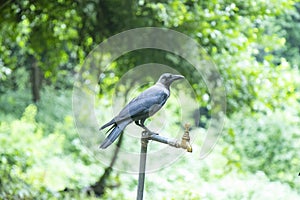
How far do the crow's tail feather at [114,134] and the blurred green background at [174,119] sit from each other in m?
1.07

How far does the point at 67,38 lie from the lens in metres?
2.88

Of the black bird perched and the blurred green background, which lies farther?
the blurred green background

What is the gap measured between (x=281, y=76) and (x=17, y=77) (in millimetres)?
2509

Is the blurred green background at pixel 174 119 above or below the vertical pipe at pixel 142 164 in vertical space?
above

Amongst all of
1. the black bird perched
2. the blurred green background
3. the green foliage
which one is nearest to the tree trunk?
the blurred green background

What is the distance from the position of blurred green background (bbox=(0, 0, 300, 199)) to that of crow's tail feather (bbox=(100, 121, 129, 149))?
1.07 meters

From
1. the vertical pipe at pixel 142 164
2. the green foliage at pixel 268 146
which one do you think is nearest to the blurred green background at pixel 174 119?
the green foliage at pixel 268 146

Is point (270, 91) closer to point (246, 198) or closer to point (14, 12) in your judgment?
point (246, 198)

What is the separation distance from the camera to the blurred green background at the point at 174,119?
254 cm

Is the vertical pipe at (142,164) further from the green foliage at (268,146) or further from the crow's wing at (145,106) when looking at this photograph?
the green foliage at (268,146)

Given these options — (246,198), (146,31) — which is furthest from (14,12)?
(246,198)

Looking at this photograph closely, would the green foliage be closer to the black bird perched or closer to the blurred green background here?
the blurred green background

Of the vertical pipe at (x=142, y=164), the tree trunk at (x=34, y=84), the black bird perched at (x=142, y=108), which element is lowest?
the vertical pipe at (x=142, y=164)

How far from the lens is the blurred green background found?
2539mm
